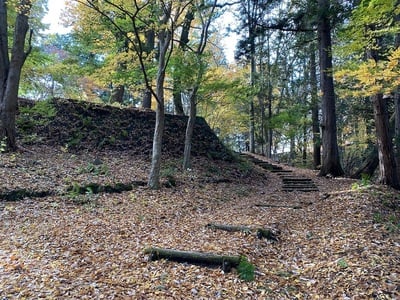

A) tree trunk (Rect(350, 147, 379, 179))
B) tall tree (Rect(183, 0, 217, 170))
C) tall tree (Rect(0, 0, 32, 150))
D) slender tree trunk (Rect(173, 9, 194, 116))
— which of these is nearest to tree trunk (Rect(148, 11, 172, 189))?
slender tree trunk (Rect(173, 9, 194, 116))

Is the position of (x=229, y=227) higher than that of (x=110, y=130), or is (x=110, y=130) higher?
(x=110, y=130)

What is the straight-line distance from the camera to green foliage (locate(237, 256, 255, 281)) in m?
3.59

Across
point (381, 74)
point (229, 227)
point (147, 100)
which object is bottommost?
point (229, 227)

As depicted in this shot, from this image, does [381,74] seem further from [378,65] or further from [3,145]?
[3,145]

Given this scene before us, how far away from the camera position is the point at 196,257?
13.0 feet

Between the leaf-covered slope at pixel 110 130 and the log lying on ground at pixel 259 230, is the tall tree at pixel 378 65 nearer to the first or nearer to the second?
the log lying on ground at pixel 259 230

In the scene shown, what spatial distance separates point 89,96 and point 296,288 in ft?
66.6

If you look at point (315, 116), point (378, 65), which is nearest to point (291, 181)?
point (378, 65)

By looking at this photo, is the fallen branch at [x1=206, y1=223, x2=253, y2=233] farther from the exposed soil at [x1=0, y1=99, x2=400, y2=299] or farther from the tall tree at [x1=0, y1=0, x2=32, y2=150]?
the tall tree at [x1=0, y1=0, x2=32, y2=150]

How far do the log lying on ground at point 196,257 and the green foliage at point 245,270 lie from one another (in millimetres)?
73

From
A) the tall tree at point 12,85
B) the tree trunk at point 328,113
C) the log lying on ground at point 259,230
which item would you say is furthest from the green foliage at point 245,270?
the tree trunk at point 328,113

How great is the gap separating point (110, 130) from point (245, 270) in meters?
8.82

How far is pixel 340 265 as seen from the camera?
3.73 metres

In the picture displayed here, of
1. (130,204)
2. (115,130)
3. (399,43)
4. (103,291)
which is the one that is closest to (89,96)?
(115,130)
